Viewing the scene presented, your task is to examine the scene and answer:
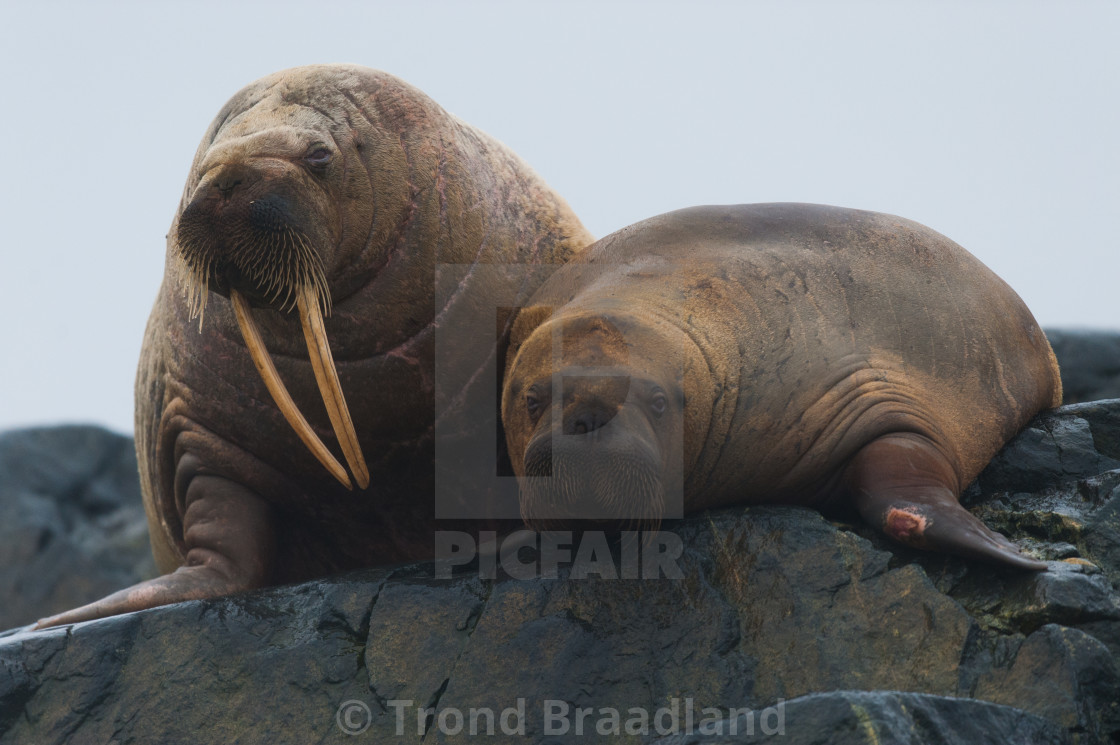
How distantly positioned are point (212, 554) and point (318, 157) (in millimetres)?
1627

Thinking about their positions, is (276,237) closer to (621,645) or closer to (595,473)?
(595,473)

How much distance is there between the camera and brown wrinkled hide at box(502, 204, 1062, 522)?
4.12 meters

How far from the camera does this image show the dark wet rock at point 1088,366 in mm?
9844

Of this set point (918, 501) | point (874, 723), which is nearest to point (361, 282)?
point (918, 501)

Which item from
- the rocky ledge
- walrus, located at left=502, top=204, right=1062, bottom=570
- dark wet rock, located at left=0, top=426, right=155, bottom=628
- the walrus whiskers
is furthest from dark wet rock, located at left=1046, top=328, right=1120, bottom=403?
dark wet rock, located at left=0, top=426, right=155, bottom=628

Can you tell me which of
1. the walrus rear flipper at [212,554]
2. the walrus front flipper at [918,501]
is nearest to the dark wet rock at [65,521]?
the walrus rear flipper at [212,554]

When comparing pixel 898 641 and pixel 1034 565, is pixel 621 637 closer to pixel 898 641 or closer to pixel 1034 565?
pixel 898 641

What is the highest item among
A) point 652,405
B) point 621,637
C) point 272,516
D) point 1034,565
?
point 652,405

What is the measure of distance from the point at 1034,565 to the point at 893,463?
2.07ft

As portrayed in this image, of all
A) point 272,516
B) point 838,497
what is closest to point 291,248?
point 272,516

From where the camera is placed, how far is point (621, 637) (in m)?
3.68

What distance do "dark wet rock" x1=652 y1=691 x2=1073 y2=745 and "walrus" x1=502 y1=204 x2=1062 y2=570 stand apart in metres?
0.75

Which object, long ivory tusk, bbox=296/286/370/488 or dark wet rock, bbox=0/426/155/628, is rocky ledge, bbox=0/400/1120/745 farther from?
dark wet rock, bbox=0/426/155/628

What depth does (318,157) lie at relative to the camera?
458cm
